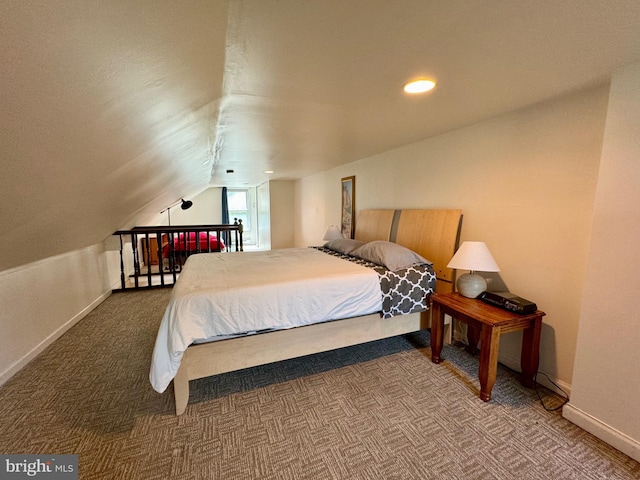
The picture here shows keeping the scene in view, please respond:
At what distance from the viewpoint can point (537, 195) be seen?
6.66ft

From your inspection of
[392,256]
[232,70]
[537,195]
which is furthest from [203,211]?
[537,195]

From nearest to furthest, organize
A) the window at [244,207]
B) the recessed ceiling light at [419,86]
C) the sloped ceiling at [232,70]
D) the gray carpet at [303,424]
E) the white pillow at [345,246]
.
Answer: the sloped ceiling at [232,70] < the gray carpet at [303,424] < the recessed ceiling light at [419,86] < the white pillow at [345,246] < the window at [244,207]

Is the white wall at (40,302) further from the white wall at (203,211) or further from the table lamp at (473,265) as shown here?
the white wall at (203,211)

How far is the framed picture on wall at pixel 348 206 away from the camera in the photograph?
14.4ft

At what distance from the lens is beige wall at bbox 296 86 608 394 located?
180 centimetres

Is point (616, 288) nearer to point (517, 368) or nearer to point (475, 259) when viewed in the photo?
point (475, 259)

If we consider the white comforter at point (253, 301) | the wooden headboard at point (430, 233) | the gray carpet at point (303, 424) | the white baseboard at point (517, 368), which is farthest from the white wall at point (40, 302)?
the white baseboard at point (517, 368)

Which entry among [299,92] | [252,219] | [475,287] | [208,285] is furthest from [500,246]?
[252,219]

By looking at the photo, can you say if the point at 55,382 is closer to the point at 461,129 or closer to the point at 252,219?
the point at 461,129

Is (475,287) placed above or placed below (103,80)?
below

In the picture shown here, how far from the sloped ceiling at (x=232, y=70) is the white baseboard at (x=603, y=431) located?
193 centimetres

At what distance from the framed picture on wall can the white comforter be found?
6.25 feet

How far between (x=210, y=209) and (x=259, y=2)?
8478mm

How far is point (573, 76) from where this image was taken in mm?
1577
